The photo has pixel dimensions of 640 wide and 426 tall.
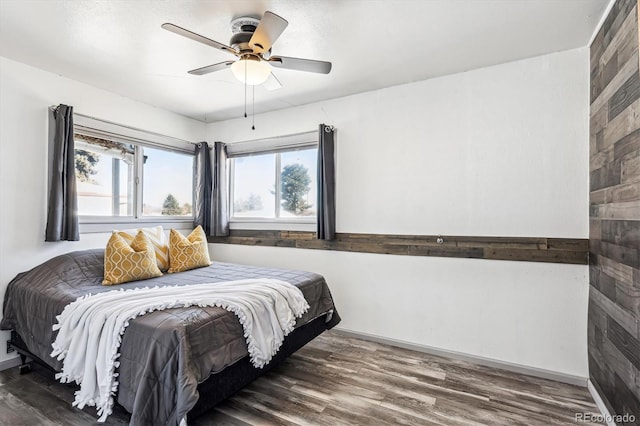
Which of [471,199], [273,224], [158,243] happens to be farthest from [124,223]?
[471,199]

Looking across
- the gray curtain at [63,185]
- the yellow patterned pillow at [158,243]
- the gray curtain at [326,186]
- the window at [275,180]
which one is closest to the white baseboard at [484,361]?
the gray curtain at [326,186]

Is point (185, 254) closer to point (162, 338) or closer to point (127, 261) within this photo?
point (127, 261)

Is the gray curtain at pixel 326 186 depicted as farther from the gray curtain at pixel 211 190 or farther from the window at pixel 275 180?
the gray curtain at pixel 211 190

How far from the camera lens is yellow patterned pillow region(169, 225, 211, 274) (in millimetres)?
3166

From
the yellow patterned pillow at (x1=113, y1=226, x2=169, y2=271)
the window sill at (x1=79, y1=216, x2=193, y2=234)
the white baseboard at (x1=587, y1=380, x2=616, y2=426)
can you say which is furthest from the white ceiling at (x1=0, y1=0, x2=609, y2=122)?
the white baseboard at (x1=587, y1=380, x2=616, y2=426)

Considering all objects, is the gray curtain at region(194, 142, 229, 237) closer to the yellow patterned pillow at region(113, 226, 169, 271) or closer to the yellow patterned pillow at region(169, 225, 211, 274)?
the yellow patterned pillow at region(169, 225, 211, 274)

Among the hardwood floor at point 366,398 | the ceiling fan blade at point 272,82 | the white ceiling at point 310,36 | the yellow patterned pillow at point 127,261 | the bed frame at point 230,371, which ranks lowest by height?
the hardwood floor at point 366,398

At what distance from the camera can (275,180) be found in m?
4.00

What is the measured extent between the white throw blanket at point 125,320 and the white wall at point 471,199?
1.17m

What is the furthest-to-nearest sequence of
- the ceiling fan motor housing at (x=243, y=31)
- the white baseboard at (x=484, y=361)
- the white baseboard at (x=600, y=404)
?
1. the white baseboard at (x=484, y=361)
2. the ceiling fan motor housing at (x=243, y=31)
3. the white baseboard at (x=600, y=404)

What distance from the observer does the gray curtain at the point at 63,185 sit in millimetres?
2715

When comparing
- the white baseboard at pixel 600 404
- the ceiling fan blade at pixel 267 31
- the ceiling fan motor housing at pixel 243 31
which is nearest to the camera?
the ceiling fan blade at pixel 267 31

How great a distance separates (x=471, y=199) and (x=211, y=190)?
10.3 ft

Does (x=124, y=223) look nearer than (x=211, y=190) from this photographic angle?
Yes
